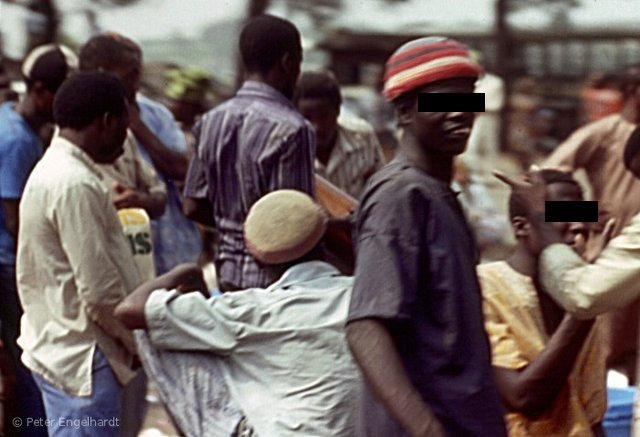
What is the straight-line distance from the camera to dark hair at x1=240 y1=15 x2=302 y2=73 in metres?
5.49

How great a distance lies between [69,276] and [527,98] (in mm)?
4716

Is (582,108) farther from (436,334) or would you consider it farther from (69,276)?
(436,334)

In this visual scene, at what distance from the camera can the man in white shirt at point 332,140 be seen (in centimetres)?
671

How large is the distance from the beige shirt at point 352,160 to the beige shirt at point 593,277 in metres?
2.69

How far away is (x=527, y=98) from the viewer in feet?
30.7

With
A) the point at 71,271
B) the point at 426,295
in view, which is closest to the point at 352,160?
the point at 71,271

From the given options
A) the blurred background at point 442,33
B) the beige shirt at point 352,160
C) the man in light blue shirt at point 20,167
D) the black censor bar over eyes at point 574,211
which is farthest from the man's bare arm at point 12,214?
the blurred background at point 442,33

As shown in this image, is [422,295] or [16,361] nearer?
[422,295]

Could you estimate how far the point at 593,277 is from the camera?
3980mm

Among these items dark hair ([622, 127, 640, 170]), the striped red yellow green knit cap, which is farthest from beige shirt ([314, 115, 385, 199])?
the striped red yellow green knit cap

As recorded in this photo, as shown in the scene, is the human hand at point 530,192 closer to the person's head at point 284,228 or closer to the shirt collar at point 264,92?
the person's head at point 284,228

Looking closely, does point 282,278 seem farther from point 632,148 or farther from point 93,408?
point 632,148

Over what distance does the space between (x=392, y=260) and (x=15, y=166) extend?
3.01m

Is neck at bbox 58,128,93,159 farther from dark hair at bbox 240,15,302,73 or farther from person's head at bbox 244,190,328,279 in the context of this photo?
person's head at bbox 244,190,328,279
